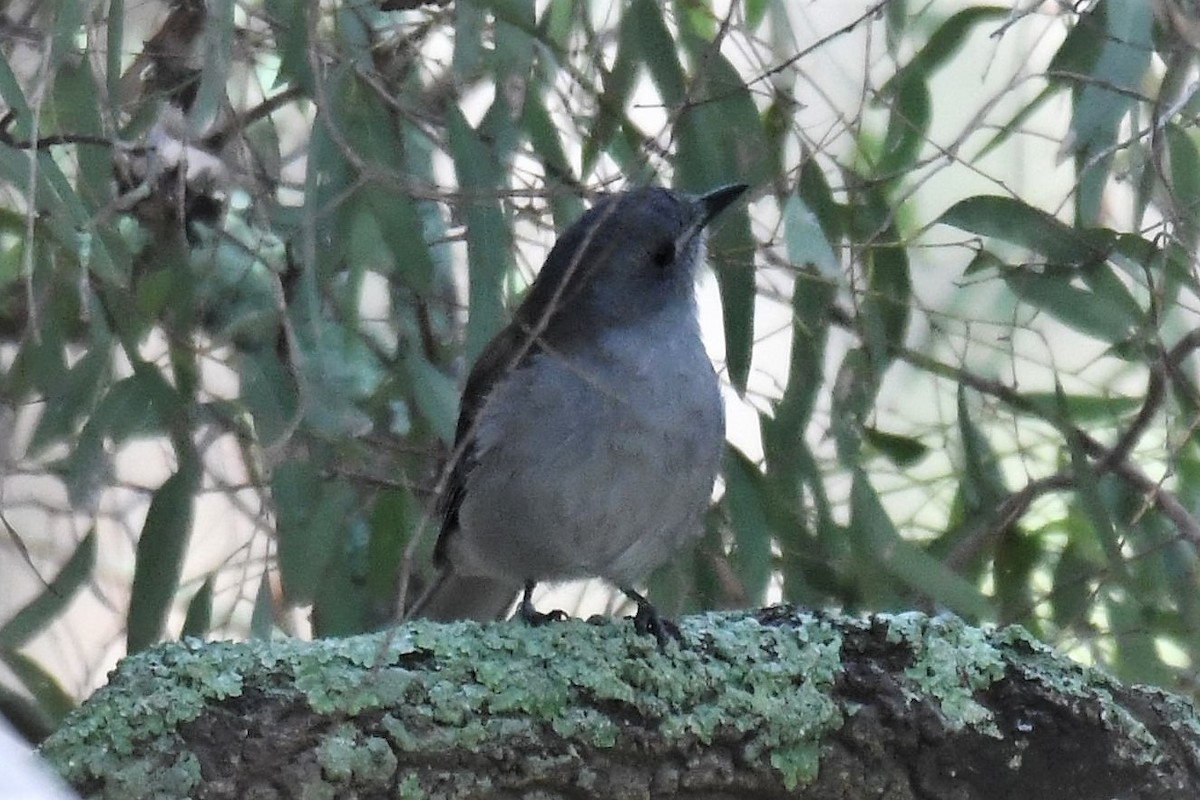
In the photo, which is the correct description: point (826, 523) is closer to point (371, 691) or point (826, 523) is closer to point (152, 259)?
point (371, 691)

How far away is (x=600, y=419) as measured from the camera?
276 cm

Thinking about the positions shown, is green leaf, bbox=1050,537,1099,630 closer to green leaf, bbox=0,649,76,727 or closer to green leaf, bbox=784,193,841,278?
green leaf, bbox=784,193,841,278

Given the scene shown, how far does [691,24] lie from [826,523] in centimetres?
95

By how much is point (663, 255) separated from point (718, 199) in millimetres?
299

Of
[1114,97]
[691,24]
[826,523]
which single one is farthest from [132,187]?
[1114,97]

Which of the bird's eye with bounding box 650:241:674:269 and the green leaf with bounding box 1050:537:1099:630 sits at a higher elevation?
the bird's eye with bounding box 650:241:674:269

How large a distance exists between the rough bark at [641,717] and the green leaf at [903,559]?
0.47 metres

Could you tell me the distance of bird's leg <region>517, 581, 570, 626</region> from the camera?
2.47m

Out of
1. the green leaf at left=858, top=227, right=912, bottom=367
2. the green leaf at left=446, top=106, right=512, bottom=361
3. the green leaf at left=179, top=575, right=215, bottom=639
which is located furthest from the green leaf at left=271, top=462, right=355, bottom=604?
the green leaf at left=858, top=227, right=912, bottom=367

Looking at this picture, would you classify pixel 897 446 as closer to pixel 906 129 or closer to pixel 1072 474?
pixel 1072 474

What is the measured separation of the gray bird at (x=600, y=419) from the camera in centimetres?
275

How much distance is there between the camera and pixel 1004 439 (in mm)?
3627

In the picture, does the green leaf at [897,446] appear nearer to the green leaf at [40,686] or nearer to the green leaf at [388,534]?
the green leaf at [388,534]

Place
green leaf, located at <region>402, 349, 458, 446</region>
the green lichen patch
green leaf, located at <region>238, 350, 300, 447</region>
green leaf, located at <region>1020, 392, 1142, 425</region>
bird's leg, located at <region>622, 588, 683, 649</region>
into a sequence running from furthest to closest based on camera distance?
1. green leaf, located at <region>1020, 392, 1142, 425</region>
2. green leaf, located at <region>402, 349, 458, 446</region>
3. green leaf, located at <region>238, 350, 300, 447</region>
4. bird's leg, located at <region>622, 588, 683, 649</region>
5. the green lichen patch
